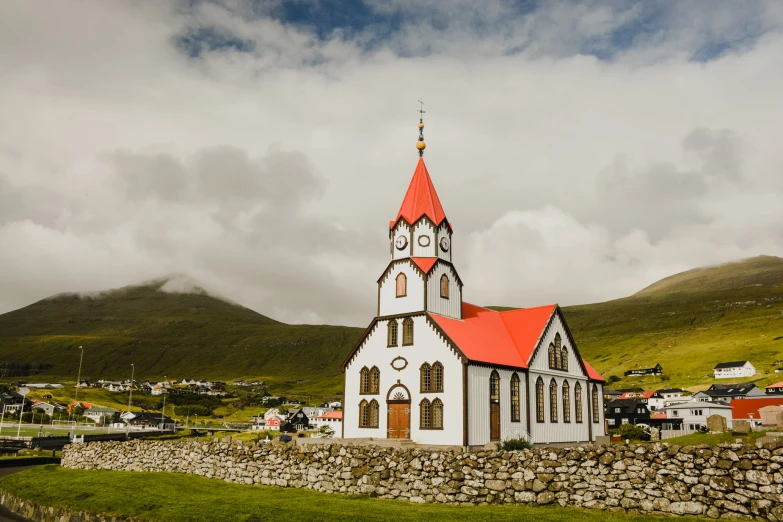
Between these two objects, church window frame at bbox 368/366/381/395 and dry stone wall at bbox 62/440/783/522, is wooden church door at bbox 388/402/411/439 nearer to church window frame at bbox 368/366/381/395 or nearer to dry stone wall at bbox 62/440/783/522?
church window frame at bbox 368/366/381/395

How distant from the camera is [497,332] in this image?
154ft

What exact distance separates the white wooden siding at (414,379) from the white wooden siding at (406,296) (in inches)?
43.6

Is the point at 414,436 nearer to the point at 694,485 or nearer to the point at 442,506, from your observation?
the point at 442,506

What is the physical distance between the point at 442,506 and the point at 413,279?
85.6 ft

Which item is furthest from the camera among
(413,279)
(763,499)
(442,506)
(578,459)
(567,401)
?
(567,401)

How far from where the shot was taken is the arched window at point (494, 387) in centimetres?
4028

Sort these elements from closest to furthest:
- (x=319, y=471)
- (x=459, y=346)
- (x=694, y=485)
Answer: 1. (x=694, y=485)
2. (x=319, y=471)
3. (x=459, y=346)

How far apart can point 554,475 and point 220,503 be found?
1109 cm

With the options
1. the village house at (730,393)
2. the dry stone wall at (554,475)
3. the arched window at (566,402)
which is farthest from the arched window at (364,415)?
the village house at (730,393)

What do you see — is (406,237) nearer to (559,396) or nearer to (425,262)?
(425,262)

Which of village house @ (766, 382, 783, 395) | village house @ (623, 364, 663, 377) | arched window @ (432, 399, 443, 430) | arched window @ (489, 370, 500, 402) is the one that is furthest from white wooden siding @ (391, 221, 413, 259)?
village house @ (623, 364, 663, 377)

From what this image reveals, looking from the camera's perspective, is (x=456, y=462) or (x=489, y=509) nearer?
(x=489, y=509)

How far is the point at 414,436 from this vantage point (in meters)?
40.4

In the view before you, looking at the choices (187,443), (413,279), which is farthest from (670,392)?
(187,443)
